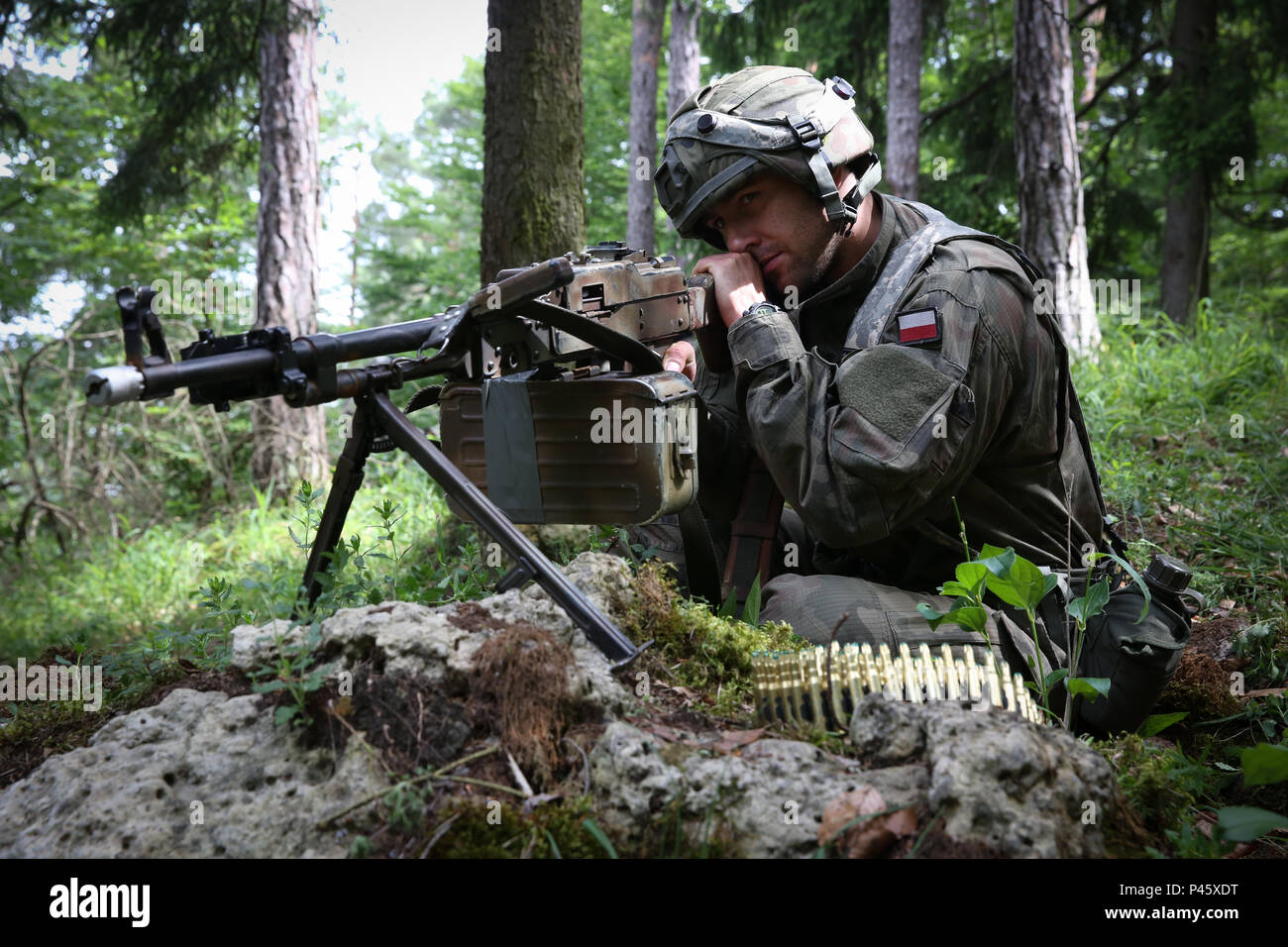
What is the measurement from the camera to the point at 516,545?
2.15m

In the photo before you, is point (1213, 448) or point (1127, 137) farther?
point (1127, 137)

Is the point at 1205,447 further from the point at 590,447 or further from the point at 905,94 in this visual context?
the point at 905,94

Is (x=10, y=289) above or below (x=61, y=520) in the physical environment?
above

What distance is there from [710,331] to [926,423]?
0.98m

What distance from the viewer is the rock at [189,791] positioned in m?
1.78

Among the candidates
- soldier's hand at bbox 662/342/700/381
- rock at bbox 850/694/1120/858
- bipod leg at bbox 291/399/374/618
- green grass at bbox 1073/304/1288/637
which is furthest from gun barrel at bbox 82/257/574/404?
green grass at bbox 1073/304/1288/637

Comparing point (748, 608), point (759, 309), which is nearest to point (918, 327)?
point (759, 309)

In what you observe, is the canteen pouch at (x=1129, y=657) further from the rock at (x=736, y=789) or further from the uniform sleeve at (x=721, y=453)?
the uniform sleeve at (x=721, y=453)

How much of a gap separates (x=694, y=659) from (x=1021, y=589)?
2.89 feet

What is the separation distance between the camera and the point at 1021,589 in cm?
238

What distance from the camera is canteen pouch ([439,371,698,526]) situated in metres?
2.79

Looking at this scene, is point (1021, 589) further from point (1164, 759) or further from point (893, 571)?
point (893, 571)
